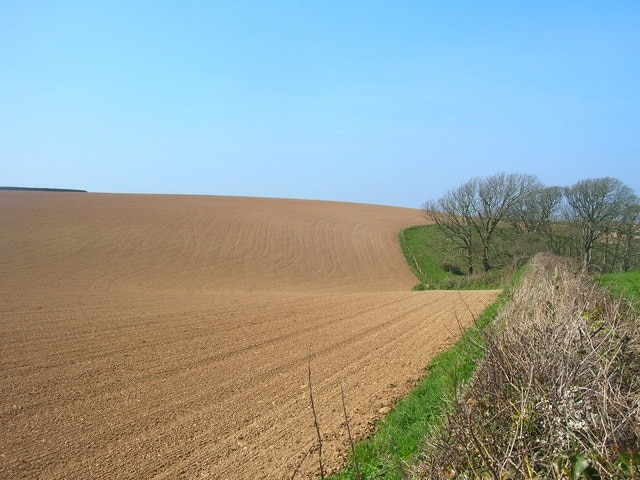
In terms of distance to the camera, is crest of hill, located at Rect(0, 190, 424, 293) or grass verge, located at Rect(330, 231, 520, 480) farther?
crest of hill, located at Rect(0, 190, 424, 293)

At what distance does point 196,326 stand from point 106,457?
26.9 feet

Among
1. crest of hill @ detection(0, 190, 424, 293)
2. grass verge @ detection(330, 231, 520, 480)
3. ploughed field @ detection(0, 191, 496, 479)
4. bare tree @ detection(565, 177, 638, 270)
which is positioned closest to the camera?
grass verge @ detection(330, 231, 520, 480)

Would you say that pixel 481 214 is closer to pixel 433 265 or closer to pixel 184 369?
pixel 433 265

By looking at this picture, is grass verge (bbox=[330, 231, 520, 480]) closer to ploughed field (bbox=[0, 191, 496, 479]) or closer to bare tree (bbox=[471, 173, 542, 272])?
ploughed field (bbox=[0, 191, 496, 479])

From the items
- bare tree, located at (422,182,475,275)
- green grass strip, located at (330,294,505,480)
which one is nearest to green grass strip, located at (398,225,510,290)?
bare tree, located at (422,182,475,275)

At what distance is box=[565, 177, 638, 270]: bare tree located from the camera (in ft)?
122

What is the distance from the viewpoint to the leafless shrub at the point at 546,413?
9.13ft

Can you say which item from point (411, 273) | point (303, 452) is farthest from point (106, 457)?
point (411, 273)

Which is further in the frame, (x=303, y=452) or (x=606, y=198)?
(x=606, y=198)

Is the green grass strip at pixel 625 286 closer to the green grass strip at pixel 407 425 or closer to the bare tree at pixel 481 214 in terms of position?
the green grass strip at pixel 407 425

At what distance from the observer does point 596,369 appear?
12.3ft

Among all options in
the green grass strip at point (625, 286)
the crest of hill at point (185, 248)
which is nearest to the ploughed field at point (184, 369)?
the crest of hill at point (185, 248)

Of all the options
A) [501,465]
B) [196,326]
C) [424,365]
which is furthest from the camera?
[196,326]

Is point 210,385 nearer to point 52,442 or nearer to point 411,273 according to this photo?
point 52,442
